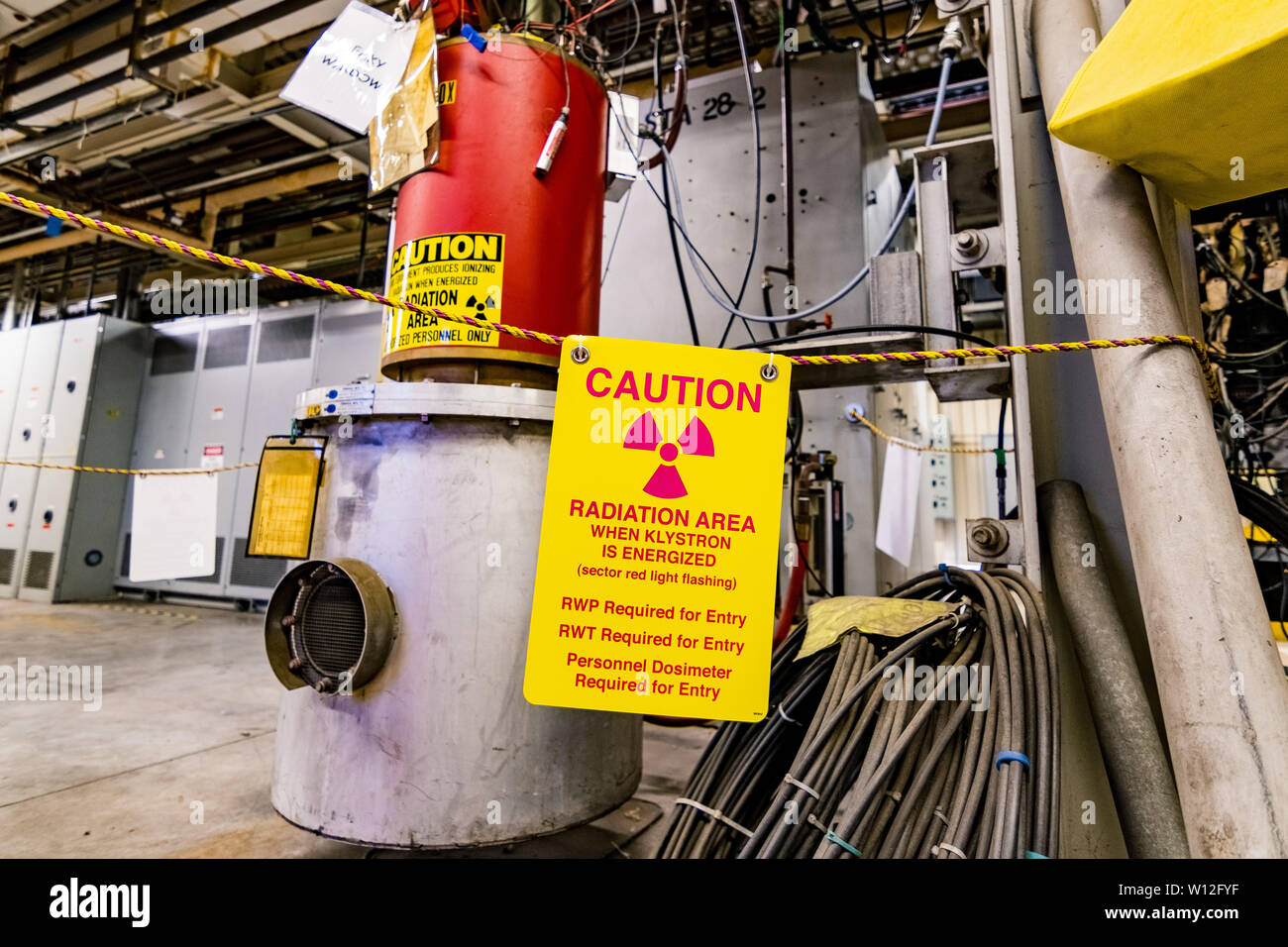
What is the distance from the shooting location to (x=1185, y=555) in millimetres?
849

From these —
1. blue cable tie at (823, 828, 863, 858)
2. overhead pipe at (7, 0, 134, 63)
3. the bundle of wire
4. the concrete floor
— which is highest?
overhead pipe at (7, 0, 134, 63)

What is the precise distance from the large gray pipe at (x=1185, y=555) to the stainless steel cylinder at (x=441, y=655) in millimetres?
915

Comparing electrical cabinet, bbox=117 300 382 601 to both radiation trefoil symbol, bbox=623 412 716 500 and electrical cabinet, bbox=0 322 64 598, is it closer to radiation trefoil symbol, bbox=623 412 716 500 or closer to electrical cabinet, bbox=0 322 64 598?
electrical cabinet, bbox=0 322 64 598

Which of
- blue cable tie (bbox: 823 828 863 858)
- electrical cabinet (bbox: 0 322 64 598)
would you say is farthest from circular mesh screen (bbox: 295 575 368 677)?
electrical cabinet (bbox: 0 322 64 598)

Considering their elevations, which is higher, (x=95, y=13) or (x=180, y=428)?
(x=95, y=13)

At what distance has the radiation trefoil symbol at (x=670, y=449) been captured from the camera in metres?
0.98

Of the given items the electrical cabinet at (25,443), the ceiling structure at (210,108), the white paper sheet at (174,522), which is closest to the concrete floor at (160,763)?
the white paper sheet at (174,522)

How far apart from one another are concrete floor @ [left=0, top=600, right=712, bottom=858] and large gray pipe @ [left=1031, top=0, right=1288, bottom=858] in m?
1.04

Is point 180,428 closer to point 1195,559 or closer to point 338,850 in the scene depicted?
point 338,850

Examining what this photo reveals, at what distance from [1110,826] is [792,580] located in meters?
1.01

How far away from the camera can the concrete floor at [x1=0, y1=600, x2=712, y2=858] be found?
1.38 m

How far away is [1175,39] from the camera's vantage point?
2.72 feet

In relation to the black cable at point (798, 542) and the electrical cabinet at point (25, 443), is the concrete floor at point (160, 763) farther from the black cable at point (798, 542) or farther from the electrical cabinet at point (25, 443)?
the electrical cabinet at point (25, 443)

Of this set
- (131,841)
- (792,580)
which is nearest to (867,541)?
(792,580)
